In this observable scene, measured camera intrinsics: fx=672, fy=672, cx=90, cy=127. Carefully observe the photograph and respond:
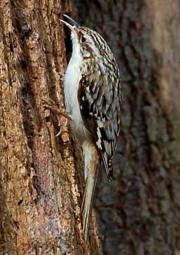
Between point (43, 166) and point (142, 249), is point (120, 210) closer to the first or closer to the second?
point (142, 249)

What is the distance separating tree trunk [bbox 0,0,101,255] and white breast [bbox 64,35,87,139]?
6 centimetres

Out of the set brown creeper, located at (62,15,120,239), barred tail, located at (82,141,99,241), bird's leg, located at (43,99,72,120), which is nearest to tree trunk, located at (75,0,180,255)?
brown creeper, located at (62,15,120,239)

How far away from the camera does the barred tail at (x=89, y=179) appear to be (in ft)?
10.7

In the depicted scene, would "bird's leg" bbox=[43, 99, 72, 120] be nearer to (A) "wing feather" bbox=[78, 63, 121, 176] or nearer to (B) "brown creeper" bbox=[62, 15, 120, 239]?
(B) "brown creeper" bbox=[62, 15, 120, 239]

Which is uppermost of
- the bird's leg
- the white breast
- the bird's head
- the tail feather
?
the bird's head

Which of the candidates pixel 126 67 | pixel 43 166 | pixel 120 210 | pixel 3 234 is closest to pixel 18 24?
pixel 43 166

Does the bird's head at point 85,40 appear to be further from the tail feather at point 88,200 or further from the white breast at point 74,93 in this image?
the tail feather at point 88,200

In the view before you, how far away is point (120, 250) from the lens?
4656 millimetres

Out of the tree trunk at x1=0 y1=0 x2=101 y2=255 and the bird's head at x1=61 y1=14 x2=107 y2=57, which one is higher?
the bird's head at x1=61 y1=14 x2=107 y2=57

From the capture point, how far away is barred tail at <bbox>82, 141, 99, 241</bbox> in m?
3.27

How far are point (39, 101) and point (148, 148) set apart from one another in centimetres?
160

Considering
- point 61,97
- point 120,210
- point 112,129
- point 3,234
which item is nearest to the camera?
point 3,234

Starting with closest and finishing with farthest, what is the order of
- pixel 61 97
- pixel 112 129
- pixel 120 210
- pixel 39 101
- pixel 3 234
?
pixel 3 234
pixel 39 101
pixel 61 97
pixel 112 129
pixel 120 210

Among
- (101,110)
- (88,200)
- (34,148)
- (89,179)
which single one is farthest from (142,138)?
(34,148)
